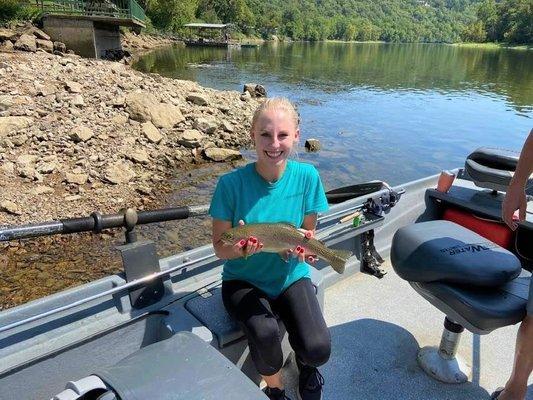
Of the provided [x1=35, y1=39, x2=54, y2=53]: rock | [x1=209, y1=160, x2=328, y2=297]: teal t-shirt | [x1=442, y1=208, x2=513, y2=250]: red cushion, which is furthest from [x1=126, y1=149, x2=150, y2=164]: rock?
[x1=35, y1=39, x2=54, y2=53]: rock

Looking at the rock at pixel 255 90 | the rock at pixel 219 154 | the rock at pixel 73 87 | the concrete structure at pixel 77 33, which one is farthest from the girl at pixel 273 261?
the concrete structure at pixel 77 33

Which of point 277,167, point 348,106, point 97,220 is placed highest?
point 277,167

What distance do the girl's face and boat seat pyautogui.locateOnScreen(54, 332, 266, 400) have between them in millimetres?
1183

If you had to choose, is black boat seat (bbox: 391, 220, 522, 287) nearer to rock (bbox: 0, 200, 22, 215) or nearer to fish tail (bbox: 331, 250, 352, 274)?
fish tail (bbox: 331, 250, 352, 274)

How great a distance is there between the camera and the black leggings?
2256 millimetres

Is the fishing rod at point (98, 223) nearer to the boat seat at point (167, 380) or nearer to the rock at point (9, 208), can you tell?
the boat seat at point (167, 380)

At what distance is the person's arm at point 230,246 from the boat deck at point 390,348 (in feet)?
3.37

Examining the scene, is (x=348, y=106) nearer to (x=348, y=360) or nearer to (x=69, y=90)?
(x=69, y=90)

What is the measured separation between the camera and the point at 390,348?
3.16 metres

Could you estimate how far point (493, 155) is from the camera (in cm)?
365

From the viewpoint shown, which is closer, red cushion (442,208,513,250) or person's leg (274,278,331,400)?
person's leg (274,278,331,400)

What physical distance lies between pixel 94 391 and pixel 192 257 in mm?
1492

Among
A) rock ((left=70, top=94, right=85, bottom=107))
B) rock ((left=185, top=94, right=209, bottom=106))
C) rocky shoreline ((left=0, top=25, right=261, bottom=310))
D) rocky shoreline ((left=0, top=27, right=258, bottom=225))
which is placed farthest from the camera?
rock ((left=185, top=94, right=209, bottom=106))

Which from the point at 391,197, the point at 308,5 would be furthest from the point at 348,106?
the point at 308,5
